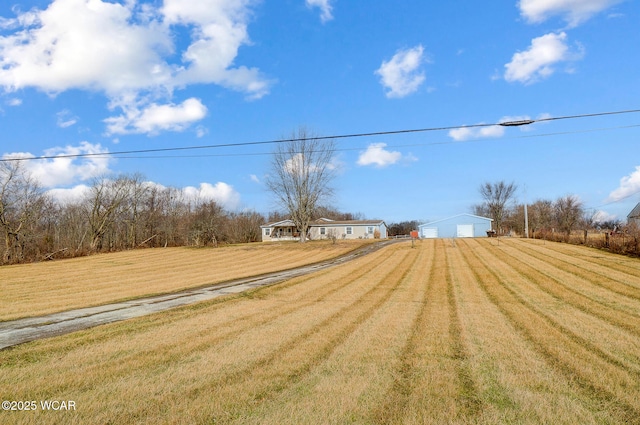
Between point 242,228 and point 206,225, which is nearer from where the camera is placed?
point 206,225

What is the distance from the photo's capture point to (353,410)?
398 centimetres

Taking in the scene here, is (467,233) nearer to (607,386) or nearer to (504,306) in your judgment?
(504,306)

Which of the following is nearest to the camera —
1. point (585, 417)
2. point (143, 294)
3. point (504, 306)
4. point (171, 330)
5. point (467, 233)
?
point (585, 417)

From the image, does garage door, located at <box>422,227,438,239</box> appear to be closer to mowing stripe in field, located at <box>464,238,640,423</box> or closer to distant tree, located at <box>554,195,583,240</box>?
distant tree, located at <box>554,195,583,240</box>

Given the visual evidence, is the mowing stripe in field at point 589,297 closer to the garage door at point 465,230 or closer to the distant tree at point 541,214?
the garage door at point 465,230

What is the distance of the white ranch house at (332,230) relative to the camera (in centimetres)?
5823

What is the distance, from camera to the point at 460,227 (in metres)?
54.7

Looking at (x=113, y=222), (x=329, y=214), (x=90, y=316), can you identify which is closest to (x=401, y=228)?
(x=329, y=214)

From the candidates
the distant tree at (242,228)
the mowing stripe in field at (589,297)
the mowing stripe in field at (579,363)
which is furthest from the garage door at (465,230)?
the mowing stripe in field at (579,363)

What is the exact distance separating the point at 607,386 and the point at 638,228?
2077cm

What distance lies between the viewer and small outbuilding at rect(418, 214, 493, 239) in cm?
5428

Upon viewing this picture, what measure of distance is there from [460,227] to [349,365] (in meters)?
52.9

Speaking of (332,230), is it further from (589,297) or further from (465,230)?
(589,297)

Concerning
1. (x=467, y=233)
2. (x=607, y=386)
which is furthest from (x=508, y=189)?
(x=607, y=386)
